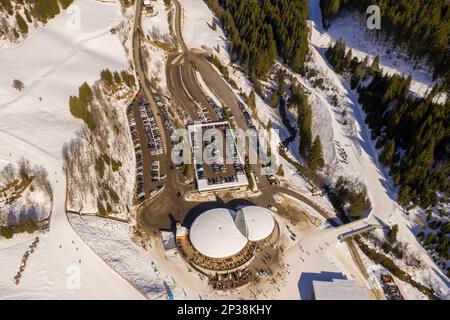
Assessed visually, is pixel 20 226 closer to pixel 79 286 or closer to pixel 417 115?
pixel 79 286

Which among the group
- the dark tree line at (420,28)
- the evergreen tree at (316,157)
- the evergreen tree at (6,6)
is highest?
the dark tree line at (420,28)

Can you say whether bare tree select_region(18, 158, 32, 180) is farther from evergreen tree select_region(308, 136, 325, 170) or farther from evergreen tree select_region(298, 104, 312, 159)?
evergreen tree select_region(298, 104, 312, 159)

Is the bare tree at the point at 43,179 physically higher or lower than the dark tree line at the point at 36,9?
lower

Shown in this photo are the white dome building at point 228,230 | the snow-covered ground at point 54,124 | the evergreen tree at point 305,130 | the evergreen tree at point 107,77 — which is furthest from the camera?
→ the evergreen tree at point 107,77

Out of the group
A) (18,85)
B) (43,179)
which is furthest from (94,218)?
(18,85)

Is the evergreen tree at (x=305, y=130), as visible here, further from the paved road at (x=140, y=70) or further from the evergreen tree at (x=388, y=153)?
the paved road at (x=140, y=70)

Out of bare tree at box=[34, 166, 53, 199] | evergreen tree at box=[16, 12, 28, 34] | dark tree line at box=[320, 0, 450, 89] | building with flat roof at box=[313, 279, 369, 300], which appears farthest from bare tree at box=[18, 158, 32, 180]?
dark tree line at box=[320, 0, 450, 89]

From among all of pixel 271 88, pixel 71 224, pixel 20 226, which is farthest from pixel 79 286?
pixel 271 88

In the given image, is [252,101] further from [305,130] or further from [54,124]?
[54,124]

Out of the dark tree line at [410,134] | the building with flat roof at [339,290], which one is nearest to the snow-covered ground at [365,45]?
the dark tree line at [410,134]
